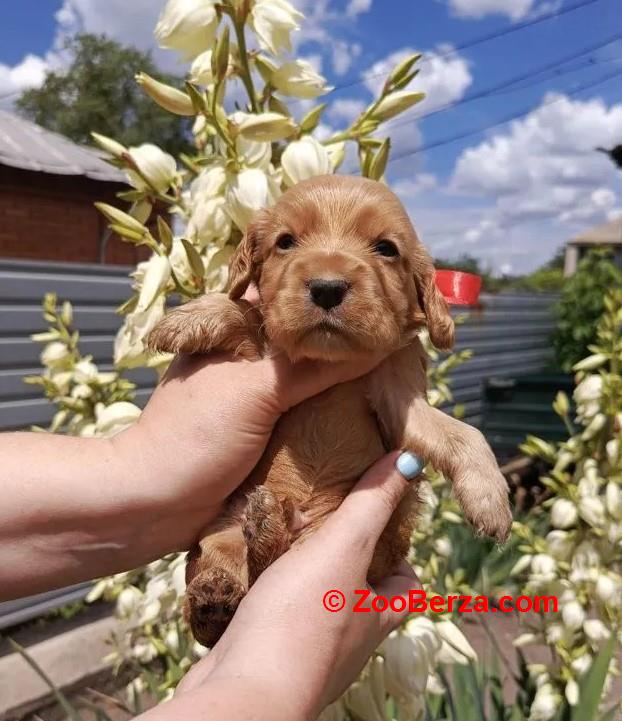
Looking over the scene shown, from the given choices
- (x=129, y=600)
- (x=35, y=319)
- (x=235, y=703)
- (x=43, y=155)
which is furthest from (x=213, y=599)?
(x=43, y=155)

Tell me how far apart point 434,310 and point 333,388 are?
30 cm

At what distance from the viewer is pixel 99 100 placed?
28.7 metres

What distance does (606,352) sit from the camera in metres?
2.20

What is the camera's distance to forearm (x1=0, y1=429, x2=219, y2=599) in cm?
143

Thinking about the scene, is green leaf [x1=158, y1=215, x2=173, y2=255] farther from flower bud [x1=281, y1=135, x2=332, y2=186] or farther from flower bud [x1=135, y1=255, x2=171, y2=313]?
flower bud [x1=281, y1=135, x2=332, y2=186]

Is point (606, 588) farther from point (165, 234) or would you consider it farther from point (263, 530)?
point (165, 234)

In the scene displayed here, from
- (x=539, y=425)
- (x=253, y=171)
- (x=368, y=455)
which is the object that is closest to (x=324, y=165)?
(x=253, y=171)

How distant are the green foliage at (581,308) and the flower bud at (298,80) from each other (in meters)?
8.17

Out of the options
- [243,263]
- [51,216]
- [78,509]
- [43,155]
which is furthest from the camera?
[51,216]

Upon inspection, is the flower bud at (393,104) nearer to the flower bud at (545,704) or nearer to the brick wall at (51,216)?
the flower bud at (545,704)

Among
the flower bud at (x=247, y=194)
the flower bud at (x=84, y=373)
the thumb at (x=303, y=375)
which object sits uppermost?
the flower bud at (x=247, y=194)

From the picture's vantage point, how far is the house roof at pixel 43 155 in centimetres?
871

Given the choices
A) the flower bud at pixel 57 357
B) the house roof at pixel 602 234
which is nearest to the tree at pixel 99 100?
the house roof at pixel 602 234

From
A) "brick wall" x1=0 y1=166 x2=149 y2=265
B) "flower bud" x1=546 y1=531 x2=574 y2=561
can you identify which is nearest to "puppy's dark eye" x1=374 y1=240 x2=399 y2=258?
"flower bud" x1=546 y1=531 x2=574 y2=561
